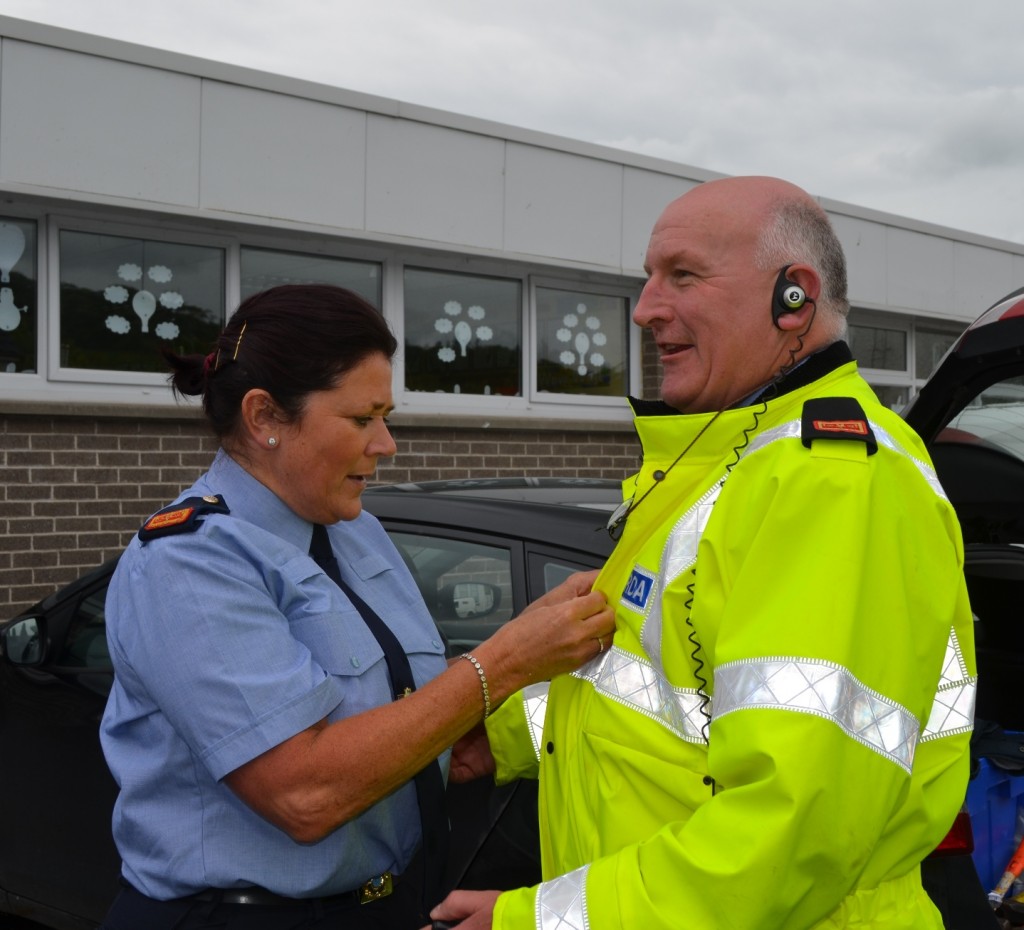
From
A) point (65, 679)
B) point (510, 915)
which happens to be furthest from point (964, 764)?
point (65, 679)

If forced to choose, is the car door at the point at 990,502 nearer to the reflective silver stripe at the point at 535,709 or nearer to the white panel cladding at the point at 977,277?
the reflective silver stripe at the point at 535,709

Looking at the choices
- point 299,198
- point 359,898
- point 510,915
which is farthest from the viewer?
point 299,198

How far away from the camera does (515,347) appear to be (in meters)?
10.1

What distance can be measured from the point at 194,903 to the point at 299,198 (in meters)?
6.91

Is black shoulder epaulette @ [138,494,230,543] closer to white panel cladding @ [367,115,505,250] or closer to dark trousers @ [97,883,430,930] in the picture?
dark trousers @ [97,883,430,930]

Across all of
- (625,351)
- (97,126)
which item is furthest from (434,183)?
(625,351)

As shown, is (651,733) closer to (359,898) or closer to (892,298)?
(359,898)

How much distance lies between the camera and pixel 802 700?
137 centimetres

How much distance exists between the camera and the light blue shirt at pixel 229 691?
1903 mm

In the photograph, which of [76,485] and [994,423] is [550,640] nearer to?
[994,423]

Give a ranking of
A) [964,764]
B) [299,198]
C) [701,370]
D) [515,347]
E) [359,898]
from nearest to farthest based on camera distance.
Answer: [964,764] < [701,370] < [359,898] < [299,198] < [515,347]

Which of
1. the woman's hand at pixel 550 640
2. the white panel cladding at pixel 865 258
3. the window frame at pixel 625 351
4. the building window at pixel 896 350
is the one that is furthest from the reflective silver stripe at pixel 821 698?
the building window at pixel 896 350

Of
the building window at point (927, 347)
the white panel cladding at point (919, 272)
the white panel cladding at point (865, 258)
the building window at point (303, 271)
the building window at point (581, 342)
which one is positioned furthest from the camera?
the building window at point (927, 347)

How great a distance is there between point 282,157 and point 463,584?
5.66 m
